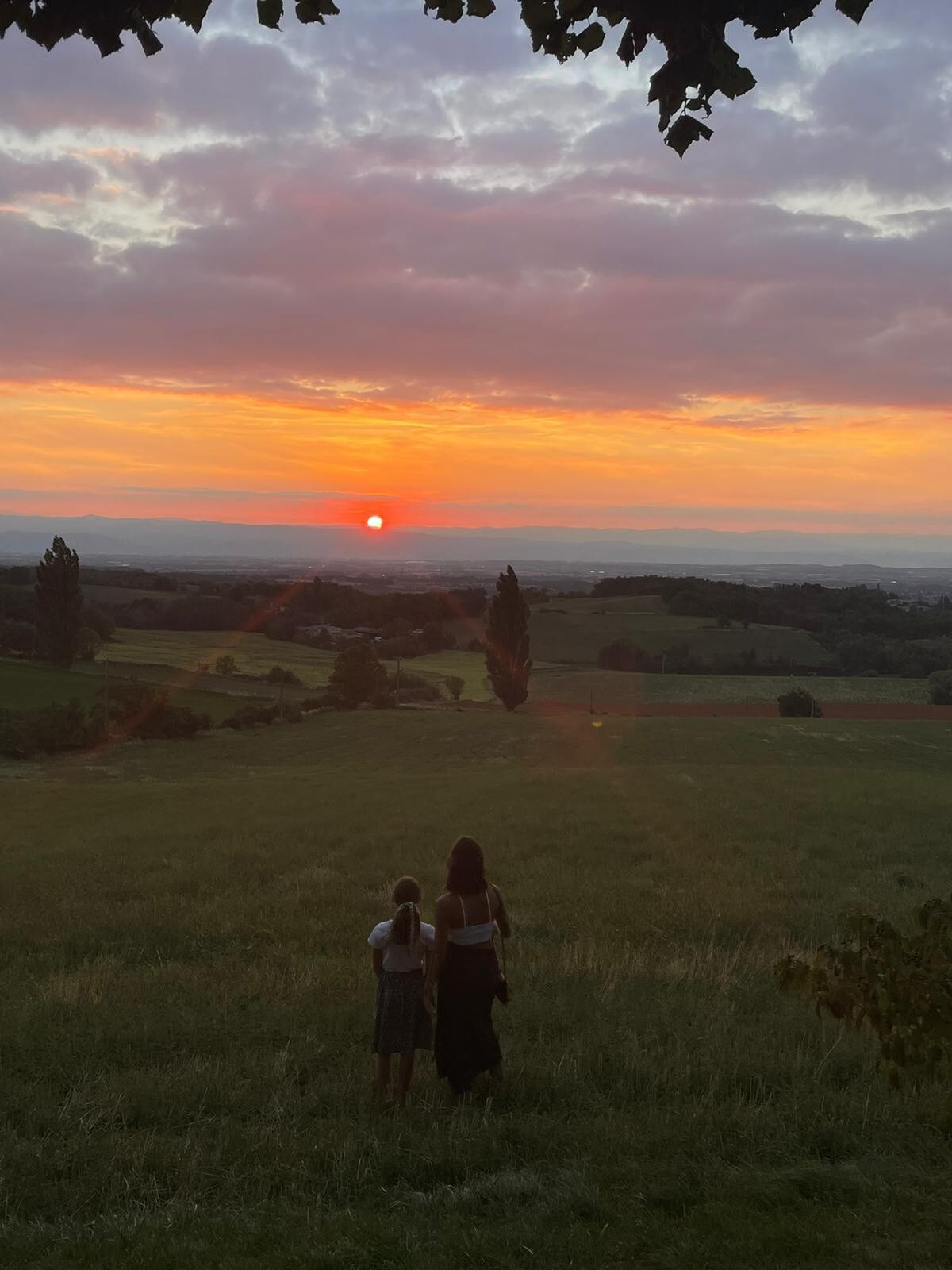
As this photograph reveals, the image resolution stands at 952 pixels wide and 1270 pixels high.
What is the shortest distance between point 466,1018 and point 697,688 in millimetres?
78957

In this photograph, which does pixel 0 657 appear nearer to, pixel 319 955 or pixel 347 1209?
pixel 319 955

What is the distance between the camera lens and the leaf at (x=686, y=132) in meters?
3.88

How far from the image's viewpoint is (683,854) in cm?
1650

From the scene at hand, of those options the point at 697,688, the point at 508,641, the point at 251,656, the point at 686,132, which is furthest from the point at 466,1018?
the point at 251,656

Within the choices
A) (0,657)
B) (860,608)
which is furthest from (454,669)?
(860,608)

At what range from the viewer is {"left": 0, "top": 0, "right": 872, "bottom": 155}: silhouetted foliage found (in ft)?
11.4

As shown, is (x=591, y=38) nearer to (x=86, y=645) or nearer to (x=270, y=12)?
(x=270, y=12)

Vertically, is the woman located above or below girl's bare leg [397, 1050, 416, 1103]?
above

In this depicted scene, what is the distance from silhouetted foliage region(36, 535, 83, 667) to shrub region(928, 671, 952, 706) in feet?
218

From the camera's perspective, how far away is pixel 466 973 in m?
6.76

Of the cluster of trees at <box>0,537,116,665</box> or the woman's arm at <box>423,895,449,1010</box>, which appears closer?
the woman's arm at <box>423,895,449,1010</box>

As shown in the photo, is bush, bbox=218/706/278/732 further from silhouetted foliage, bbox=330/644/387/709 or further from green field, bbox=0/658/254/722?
silhouetted foliage, bbox=330/644/387/709

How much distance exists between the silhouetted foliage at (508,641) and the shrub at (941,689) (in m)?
32.9

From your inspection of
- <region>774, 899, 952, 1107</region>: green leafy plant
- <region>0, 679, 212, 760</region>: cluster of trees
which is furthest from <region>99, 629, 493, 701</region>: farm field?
<region>774, 899, 952, 1107</region>: green leafy plant
